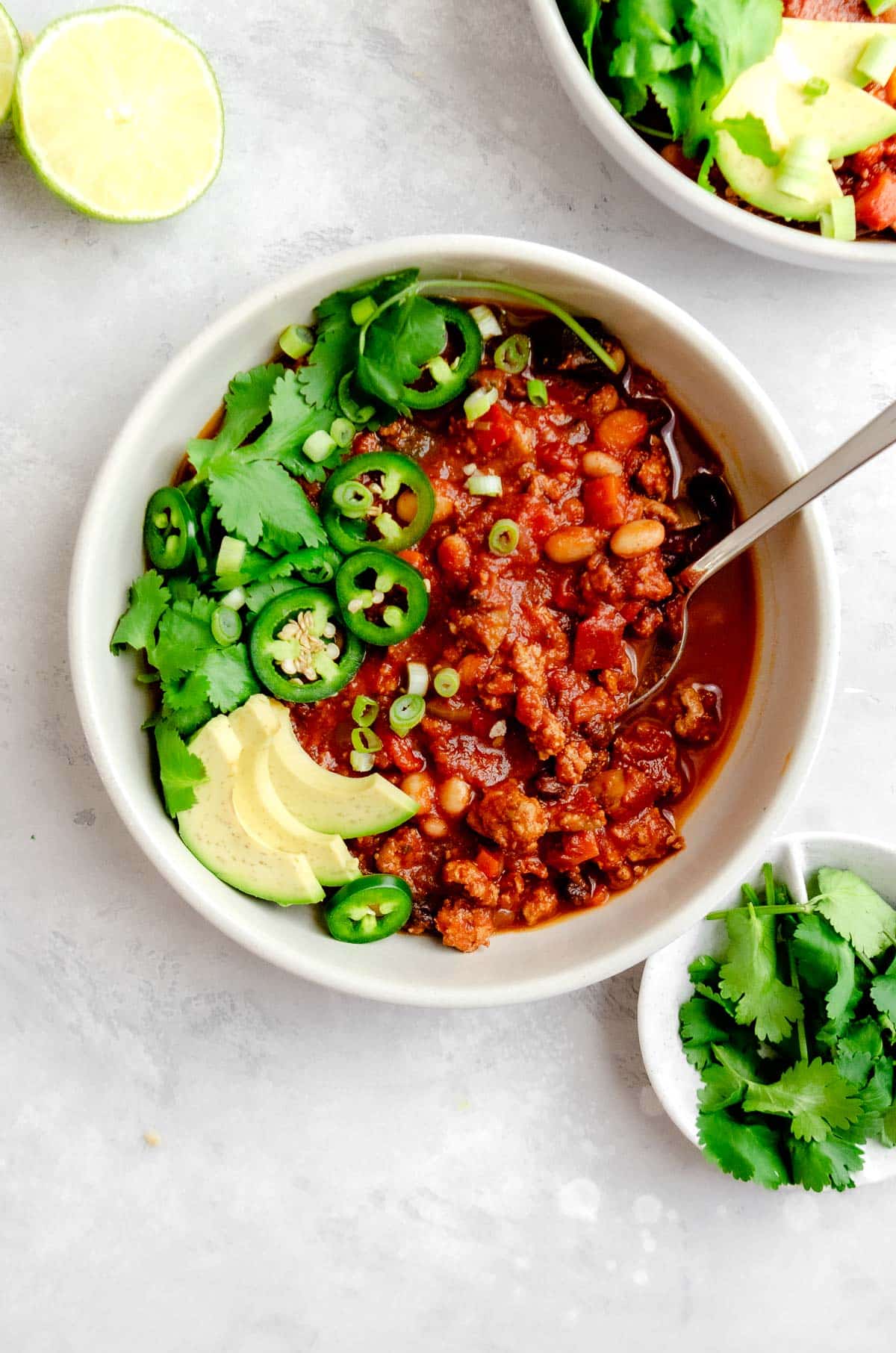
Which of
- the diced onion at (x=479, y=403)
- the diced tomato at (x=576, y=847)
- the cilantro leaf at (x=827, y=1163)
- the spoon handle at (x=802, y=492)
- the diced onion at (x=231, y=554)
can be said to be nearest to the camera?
the spoon handle at (x=802, y=492)

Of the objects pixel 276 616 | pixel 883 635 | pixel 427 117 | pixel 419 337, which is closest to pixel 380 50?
pixel 427 117

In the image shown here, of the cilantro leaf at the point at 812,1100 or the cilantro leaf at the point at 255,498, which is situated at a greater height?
the cilantro leaf at the point at 255,498

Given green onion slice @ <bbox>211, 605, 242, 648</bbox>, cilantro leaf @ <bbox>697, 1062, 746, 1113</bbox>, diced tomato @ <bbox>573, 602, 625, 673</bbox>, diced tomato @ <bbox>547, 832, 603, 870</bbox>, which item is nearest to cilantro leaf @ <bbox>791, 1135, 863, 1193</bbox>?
cilantro leaf @ <bbox>697, 1062, 746, 1113</bbox>

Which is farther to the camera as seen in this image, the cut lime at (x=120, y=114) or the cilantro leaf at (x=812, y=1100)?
the cilantro leaf at (x=812, y=1100)

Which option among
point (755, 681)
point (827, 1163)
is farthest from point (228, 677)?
point (827, 1163)

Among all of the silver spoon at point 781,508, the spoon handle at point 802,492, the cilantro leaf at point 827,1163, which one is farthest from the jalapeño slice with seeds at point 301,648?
the cilantro leaf at point 827,1163

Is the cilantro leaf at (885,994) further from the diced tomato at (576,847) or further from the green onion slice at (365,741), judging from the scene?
the green onion slice at (365,741)

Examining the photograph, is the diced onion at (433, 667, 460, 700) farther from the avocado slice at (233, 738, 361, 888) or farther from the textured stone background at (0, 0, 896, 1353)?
the textured stone background at (0, 0, 896, 1353)

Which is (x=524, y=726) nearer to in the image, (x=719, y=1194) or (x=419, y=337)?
(x=419, y=337)
